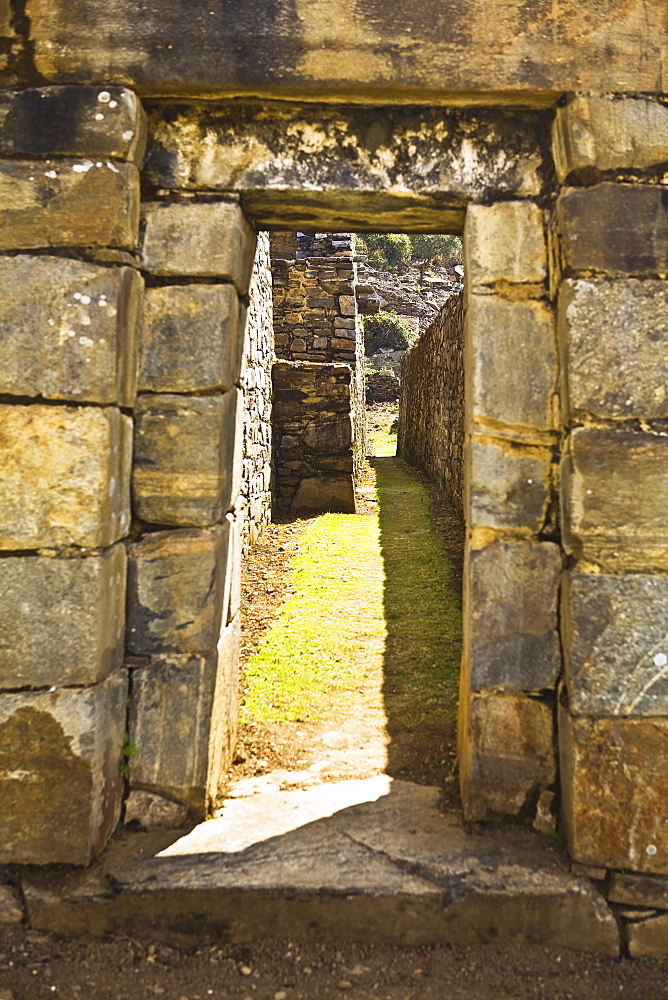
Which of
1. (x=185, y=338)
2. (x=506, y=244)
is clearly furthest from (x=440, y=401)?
(x=185, y=338)

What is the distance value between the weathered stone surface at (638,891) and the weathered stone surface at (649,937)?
0.17 ft

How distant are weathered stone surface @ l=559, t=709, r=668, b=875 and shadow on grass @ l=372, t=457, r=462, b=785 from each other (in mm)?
720

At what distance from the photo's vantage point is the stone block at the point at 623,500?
7.54 ft

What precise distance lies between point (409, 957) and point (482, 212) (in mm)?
2812

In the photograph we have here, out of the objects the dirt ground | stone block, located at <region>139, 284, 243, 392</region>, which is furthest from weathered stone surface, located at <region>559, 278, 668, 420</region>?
the dirt ground

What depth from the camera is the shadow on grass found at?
3133 millimetres

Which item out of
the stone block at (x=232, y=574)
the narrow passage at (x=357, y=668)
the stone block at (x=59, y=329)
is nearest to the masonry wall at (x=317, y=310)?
the narrow passage at (x=357, y=668)

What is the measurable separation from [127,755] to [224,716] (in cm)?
45

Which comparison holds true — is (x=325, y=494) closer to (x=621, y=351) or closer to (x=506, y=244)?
(x=506, y=244)

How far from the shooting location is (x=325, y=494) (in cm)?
835

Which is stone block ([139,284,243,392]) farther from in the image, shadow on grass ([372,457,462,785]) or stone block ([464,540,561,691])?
shadow on grass ([372,457,462,785])

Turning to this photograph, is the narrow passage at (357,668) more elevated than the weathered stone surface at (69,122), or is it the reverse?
the weathered stone surface at (69,122)

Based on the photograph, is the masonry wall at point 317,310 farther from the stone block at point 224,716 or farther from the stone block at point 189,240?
the stone block at point 189,240

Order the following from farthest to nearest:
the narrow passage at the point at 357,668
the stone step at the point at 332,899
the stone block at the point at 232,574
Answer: the narrow passage at the point at 357,668 < the stone block at the point at 232,574 < the stone step at the point at 332,899
